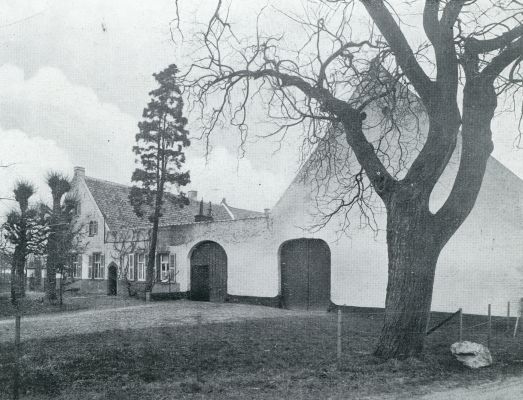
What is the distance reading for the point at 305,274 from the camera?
20547mm

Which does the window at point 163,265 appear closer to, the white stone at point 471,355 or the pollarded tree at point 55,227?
the pollarded tree at point 55,227

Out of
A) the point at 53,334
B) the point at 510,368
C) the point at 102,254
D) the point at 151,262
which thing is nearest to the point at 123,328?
the point at 53,334

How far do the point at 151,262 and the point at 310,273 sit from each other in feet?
31.2

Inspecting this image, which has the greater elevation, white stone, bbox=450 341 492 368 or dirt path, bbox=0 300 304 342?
white stone, bbox=450 341 492 368

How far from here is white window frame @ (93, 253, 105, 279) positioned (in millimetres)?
32219

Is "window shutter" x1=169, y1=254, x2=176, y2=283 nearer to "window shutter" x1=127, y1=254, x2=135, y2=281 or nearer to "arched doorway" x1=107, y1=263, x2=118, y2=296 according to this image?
"window shutter" x1=127, y1=254, x2=135, y2=281

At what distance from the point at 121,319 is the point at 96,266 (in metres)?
18.4

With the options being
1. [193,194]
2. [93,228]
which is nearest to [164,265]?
[93,228]

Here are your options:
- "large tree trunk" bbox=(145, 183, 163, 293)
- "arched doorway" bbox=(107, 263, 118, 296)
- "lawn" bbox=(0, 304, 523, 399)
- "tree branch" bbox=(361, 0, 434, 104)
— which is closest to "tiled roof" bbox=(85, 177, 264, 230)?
"arched doorway" bbox=(107, 263, 118, 296)

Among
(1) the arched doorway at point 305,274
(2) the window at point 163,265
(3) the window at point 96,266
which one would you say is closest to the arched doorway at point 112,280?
(3) the window at point 96,266

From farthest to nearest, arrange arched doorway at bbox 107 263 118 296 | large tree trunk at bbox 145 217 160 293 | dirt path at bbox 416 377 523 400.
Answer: arched doorway at bbox 107 263 118 296 < large tree trunk at bbox 145 217 160 293 < dirt path at bbox 416 377 523 400

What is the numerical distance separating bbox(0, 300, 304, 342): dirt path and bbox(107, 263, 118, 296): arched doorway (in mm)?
12491

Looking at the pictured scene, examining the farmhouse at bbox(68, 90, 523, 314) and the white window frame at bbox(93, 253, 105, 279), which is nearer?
the farmhouse at bbox(68, 90, 523, 314)

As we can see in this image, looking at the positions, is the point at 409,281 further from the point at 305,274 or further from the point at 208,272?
the point at 208,272
